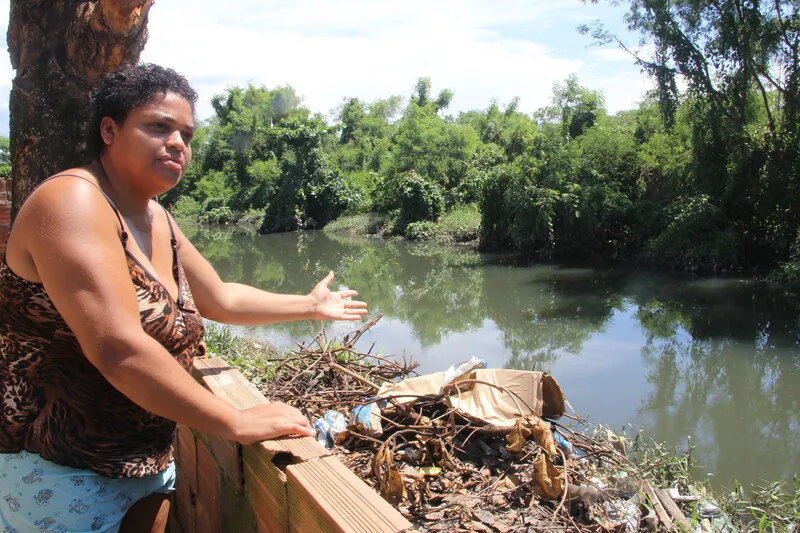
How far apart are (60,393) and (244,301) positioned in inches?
Answer: 23.1

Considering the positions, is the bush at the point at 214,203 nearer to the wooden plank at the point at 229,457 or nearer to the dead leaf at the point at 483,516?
the dead leaf at the point at 483,516

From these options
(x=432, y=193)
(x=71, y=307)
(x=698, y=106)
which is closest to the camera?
(x=71, y=307)

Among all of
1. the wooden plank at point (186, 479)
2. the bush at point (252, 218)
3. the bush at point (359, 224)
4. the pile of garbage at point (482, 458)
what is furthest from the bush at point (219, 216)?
the wooden plank at point (186, 479)

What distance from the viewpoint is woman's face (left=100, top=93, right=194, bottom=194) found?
130 cm

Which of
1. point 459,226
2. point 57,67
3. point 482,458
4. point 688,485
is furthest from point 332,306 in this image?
point 459,226

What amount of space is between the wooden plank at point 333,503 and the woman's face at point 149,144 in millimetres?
629

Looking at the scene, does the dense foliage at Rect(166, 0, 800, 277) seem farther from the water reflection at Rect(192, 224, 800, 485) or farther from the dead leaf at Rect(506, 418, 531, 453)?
the dead leaf at Rect(506, 418, 531, 453)

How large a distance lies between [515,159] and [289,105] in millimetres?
26976

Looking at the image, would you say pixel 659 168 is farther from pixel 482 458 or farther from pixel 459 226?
pixel 482 458

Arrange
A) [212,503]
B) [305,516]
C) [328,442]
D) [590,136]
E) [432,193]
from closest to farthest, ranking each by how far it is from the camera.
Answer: [305,516]
[212,503]
[328,442]
[590,136]
[432,193]

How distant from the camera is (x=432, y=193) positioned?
2316 cm

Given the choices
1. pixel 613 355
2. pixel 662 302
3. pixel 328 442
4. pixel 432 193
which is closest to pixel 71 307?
pixel 328 442

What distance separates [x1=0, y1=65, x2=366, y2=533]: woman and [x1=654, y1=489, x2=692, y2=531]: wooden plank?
8.02ft

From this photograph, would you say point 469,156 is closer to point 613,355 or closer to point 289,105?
point 613,355
